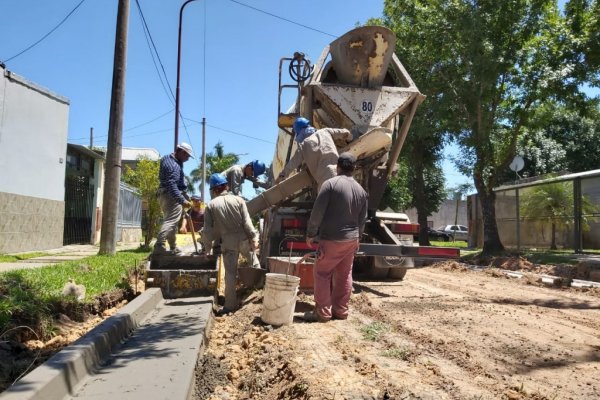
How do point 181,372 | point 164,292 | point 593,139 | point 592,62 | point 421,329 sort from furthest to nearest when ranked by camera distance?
point 593,139
point 592,62
point 164,292
point 421,329
point 181,372

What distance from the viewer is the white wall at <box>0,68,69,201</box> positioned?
495 inches

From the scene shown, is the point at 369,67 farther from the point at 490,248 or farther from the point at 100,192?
the point at 100,192

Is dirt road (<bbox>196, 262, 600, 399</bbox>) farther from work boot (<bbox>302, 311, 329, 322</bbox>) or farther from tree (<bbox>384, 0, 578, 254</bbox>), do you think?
tree (<bbox>384, 0, 578, 254</bbox>)

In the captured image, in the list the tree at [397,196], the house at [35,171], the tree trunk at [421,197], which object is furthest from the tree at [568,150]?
the house at [35,171]

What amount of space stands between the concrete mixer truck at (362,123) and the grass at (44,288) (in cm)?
244

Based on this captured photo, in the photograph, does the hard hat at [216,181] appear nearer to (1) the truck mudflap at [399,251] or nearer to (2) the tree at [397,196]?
(1) the truck mudflap at [399,251]

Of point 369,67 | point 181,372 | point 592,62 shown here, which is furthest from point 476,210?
point 181,372

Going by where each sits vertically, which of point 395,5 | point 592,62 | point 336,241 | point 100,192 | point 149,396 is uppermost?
point 395,5

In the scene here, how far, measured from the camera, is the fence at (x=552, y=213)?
14609 mm

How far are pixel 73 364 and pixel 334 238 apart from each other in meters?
2.99

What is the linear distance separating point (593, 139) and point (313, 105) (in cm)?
2995

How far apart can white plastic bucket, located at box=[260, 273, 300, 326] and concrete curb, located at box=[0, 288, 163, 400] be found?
1339 millimetres

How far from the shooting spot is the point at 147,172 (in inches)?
626

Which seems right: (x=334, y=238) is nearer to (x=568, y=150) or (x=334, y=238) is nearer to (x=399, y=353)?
(x=399, y=353)
